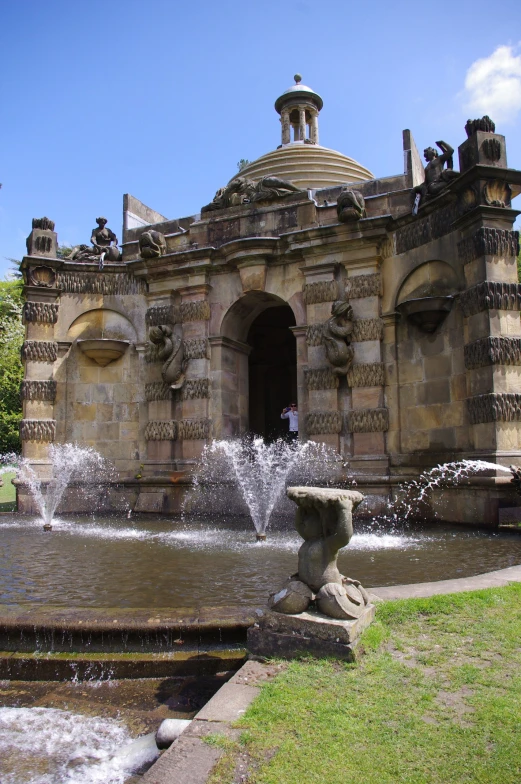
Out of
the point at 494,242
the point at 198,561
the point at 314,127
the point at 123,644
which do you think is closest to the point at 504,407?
the point at 494,242

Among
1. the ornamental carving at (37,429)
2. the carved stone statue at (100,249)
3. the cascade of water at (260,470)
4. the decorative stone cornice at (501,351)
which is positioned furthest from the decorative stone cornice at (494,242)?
the ornamental carving at (37,429)

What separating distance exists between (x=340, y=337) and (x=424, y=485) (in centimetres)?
353

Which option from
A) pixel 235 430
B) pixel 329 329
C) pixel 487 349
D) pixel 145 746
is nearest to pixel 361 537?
pixel 487 349

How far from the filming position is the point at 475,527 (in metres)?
10.7

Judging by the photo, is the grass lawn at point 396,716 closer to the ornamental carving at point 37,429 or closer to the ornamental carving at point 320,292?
the ornamental carving at point 320,292

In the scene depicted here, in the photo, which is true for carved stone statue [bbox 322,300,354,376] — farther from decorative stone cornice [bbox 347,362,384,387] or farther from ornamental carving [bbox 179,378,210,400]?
ornamental carving [bbox 179,378,210,400]

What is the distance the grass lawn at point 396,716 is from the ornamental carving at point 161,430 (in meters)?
10.9

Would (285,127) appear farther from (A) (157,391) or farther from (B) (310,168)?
(A) (157,391)

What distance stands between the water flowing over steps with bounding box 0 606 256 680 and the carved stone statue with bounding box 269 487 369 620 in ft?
1.85

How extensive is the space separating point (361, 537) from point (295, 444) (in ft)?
14.1

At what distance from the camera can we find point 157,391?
49.8 feet

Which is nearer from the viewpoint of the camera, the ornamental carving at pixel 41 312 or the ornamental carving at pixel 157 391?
the ornamental carving at pixel 157 391

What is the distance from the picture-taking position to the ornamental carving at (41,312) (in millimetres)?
15344

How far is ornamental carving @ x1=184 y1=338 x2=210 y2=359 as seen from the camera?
14.8 meters
